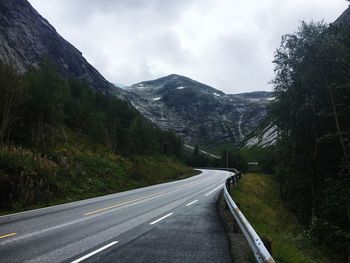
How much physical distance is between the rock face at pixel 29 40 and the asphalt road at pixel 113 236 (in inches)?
3053

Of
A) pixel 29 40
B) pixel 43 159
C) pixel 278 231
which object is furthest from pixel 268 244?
pixel 29 40

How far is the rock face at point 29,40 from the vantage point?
106m

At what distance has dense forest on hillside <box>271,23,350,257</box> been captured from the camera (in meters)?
22.5

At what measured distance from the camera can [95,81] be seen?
18300 cm

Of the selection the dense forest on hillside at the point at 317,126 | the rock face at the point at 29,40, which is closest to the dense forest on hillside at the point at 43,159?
the dense forest on hillside at the point at 317,126

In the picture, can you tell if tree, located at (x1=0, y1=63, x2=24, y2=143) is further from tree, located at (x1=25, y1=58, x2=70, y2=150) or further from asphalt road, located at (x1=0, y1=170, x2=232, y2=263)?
asphalt road, located at (x1=0, y1=170, x2=232, y2=263)

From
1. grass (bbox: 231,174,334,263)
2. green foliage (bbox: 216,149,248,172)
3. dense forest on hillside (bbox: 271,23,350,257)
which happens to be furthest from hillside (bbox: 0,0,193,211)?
green foliage (bbox: 216,149,248,172)

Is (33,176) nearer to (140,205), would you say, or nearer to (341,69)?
(140,205)

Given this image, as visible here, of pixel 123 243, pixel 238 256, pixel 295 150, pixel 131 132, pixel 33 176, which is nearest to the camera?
pixel 238 256

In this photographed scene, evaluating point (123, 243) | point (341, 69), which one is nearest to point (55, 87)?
point (341, 69)

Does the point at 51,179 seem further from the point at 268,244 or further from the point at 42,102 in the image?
the point at 268,244

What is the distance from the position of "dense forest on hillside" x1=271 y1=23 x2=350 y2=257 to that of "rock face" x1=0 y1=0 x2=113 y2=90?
6661 cm

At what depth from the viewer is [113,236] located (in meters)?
10.3

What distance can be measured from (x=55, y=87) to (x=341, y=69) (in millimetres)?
27282
